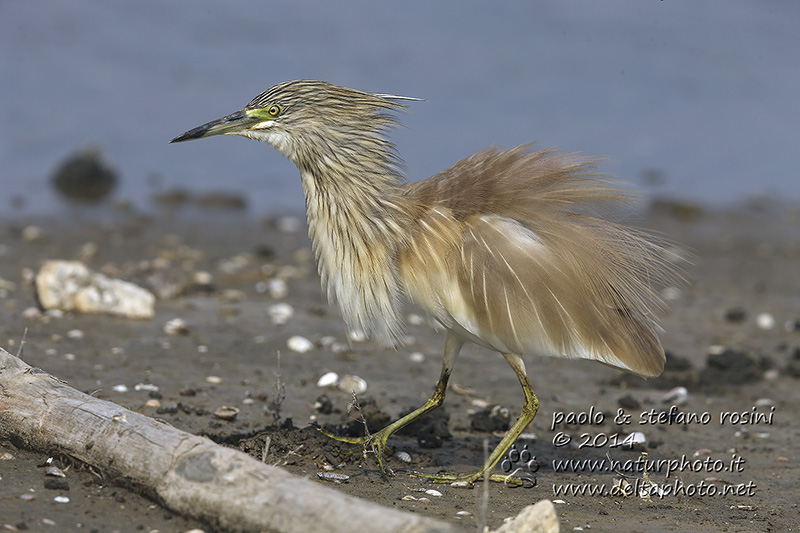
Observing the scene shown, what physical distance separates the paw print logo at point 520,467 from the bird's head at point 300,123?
196 centimetres

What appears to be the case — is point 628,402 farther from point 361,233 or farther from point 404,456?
point 361,233

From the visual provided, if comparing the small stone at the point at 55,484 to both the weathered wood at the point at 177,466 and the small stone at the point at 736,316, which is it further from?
the small stone at the point at 736,316

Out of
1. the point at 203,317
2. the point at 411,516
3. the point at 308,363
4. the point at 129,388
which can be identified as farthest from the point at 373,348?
the point at 411,516

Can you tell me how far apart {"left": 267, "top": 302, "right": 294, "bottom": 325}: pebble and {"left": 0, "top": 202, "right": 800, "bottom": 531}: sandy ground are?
0.06m

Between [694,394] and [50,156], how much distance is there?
10.2 meters

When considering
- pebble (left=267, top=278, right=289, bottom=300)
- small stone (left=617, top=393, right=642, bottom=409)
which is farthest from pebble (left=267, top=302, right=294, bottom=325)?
small stone (left=617, top=393, right=642, bottom=409)

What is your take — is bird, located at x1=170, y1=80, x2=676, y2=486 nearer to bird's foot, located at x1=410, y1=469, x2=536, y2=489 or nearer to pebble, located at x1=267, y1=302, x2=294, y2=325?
bird's foot, located at x1=410, y1=469, x2=536, y2=489

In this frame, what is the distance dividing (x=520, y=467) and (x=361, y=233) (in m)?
1.64

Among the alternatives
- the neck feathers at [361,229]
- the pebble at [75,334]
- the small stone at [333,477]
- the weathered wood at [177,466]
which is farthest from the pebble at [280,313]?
the weathered wood at [177,466]

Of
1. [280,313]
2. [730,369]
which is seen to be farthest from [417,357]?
[730,369]

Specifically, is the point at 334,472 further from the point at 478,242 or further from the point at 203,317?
the point at 203,317

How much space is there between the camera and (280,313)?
7.98m

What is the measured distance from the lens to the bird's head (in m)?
5.04

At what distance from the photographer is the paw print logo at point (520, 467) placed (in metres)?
4.93
